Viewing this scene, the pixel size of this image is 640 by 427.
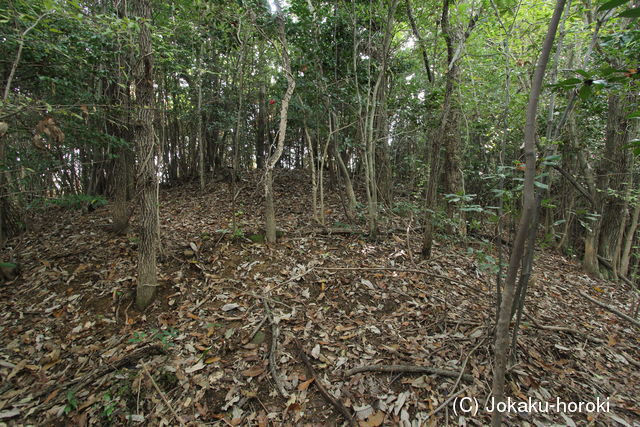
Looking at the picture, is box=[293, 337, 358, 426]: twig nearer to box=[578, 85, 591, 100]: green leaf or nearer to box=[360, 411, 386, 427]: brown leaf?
box=[360, 411, 386, 427]: brown leaf

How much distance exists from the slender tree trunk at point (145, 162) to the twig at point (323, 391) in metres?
2.04

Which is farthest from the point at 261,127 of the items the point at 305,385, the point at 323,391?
the point at 323,391

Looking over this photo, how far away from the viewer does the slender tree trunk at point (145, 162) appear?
2.95 m

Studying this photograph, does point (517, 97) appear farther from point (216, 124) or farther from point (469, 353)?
point (216, 124)

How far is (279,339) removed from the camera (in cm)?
288

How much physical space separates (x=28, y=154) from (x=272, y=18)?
4506 mm

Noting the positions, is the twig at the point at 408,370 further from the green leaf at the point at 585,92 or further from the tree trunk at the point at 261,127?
the tree trunk at the point at 261,127

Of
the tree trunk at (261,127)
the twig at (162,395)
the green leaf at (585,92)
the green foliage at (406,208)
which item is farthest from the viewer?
the tree trunk at (261,127)

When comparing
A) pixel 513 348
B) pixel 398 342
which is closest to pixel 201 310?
pixel 398 342

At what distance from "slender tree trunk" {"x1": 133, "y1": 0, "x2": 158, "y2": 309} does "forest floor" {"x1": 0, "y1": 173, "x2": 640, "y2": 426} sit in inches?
11.5

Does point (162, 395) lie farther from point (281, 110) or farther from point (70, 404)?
point (281, 110)

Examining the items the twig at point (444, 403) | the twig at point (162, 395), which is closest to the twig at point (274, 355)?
the twig at point (162, 395)

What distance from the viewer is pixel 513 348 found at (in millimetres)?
2395

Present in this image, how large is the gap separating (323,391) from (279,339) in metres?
0.73
